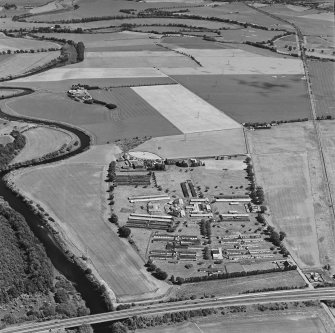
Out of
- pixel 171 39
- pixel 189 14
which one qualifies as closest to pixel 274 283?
pixel 171 39

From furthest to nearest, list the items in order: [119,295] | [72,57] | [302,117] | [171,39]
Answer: [171,39]
[72,57]
[302,117]
[119,295]

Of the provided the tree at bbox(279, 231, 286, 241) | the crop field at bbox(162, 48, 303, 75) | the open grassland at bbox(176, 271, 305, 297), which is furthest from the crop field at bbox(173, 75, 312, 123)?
the open grassland at bbox(176, 271, 305, 297)

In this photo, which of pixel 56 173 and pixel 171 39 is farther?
pixel 171 39

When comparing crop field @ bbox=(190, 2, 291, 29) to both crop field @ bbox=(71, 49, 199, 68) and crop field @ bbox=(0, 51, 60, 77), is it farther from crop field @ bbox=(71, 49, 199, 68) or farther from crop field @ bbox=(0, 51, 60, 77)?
crop field @ bbox=(0, 51, 60, 77)

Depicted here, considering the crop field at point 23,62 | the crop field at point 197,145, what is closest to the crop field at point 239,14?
the crop field at point 23,62

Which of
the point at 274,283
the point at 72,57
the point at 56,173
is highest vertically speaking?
the point at 72,57

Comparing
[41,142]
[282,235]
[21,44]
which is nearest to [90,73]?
[21,44]

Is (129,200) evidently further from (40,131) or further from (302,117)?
(302,117)

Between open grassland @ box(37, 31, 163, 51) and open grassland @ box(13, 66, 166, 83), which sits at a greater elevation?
open grassland @ box(37, 31, 163, 51)
